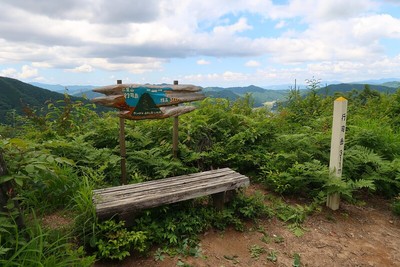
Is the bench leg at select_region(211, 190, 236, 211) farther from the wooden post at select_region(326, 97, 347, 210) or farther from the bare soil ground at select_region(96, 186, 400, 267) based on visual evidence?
the wooden post at select_region(326, 97, 347, 210)

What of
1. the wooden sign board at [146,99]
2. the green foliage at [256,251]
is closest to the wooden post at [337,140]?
the green foliage at [256,251]

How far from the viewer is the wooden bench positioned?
119 inches

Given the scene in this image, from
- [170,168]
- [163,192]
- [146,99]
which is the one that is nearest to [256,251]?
[163,192]

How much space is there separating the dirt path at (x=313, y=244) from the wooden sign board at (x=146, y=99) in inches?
75.0

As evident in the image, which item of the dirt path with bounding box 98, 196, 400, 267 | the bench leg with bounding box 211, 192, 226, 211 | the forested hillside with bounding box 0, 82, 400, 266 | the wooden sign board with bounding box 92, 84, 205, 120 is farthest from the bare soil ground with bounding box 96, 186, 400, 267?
the wooden sign board with bounding box 92, 84, 205, 120

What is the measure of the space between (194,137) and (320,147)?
7.61ft

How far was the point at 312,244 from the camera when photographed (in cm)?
349

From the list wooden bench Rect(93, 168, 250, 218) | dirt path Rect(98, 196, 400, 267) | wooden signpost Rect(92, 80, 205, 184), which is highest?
wooden signpost Rect(92, 80, 205, 184)

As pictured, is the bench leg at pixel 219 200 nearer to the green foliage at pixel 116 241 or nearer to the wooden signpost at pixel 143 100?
the green foliage at pixel 116 241

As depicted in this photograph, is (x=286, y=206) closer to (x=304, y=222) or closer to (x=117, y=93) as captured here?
(x=304, y=222)

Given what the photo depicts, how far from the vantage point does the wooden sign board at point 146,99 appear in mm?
3969

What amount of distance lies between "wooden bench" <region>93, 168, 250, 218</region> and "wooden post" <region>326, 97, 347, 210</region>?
1.42 m

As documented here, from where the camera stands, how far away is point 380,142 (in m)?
5.16

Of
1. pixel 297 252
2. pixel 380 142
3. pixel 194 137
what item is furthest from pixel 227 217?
pixel 380 142
